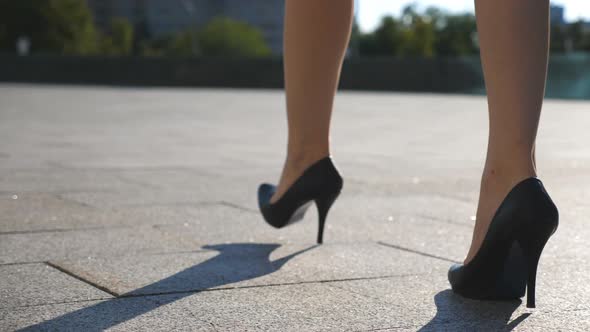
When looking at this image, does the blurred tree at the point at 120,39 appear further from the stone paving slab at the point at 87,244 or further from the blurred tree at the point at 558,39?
the stone paving slab at the point at 87,244

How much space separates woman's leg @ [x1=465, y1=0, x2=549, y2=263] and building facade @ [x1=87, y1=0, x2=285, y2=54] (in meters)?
111

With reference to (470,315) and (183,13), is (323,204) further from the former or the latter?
(183,13)

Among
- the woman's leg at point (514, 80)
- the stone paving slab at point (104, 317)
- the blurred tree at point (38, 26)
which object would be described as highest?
the woman's leg at point (514, 80)

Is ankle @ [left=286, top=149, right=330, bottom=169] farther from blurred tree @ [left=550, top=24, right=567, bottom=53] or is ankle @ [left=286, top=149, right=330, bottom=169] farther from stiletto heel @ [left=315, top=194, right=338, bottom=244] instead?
blurred tree @ [left=550, top=24, right=567, bottom=53]

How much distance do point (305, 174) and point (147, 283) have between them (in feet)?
2.13

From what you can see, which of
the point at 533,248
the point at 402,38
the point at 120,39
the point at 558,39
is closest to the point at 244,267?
the point at 533,248

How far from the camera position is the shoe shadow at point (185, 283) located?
5.82 ft

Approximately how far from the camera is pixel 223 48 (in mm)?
87500

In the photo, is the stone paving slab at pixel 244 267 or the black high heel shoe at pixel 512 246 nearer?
the black high heel shoe at pixel 512 246

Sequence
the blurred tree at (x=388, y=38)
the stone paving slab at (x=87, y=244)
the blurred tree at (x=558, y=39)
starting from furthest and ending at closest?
the blurred tree at (x=388, y=38) < the blurred tree at (x=558, y=39) < the stone paving slab at (x=87, y=244)

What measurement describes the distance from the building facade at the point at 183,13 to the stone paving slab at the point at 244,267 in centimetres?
11039

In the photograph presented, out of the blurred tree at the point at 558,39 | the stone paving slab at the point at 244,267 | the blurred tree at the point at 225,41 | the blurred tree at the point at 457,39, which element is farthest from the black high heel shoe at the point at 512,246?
the blurred tree at the point at 225,41

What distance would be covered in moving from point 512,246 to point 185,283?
0.67 m

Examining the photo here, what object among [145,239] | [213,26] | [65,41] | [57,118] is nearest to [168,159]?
[145,239]
